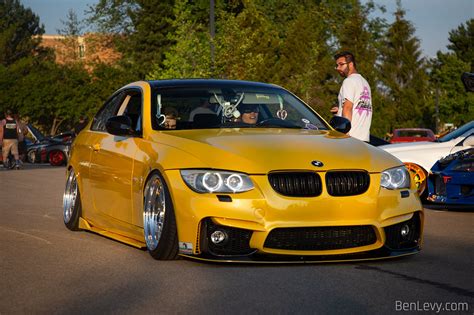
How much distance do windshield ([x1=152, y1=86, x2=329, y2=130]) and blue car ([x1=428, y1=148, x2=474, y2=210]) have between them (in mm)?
4294

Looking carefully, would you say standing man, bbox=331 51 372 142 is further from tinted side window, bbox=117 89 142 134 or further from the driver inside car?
the driver inside car

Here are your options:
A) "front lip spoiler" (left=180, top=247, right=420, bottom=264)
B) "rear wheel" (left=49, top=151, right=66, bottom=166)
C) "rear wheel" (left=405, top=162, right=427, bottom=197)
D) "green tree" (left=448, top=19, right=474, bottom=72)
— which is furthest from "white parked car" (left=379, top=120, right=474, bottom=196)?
"green tree" (left=448, top=19, right=474, bottom=72)

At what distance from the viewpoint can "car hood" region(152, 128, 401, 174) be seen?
26.8ft

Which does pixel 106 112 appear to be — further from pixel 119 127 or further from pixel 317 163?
pixel 317 163

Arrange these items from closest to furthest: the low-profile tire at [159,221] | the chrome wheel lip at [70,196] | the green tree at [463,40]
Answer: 1. the low-profile tire at [159,221]
2. the chrome wheel lip at [70,196]
3. the green tree at [463,40]

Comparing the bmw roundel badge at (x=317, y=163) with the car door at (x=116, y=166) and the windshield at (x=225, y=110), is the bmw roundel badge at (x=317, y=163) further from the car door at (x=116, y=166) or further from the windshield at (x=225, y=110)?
the car door at (x=116, y=166)

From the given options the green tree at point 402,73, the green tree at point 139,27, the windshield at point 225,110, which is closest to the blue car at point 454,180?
the windshield at point 225,110

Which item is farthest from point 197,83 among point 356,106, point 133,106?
point 356,106

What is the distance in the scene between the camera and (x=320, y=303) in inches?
252

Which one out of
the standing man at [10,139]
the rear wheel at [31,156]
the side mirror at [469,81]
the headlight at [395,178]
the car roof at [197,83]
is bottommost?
the rear wheel at [31,156]

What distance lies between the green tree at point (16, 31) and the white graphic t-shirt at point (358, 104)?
88.8m

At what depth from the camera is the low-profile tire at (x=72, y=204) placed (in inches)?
440

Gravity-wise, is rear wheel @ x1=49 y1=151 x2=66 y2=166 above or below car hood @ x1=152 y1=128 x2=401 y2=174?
below

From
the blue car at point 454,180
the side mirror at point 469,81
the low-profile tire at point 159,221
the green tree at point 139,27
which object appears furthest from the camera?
the green tree at point 139,27
